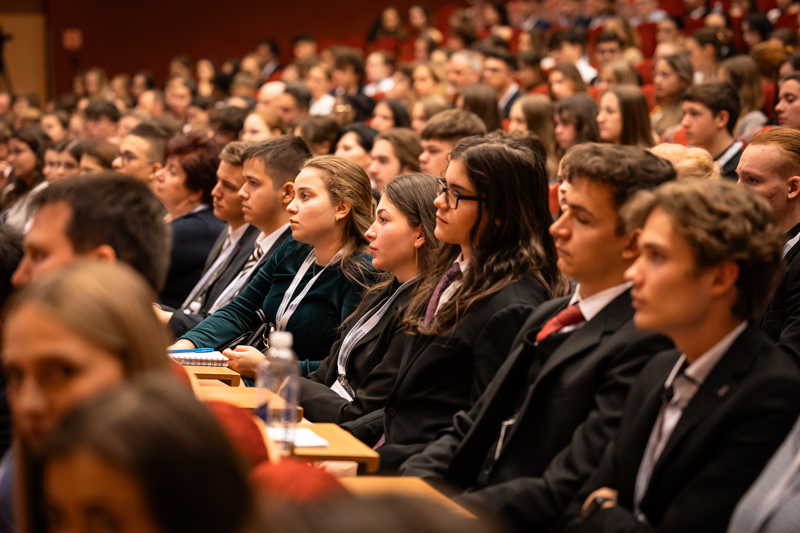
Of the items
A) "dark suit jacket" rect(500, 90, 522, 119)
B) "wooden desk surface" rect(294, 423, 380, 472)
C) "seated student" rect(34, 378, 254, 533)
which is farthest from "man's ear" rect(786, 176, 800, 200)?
"dark suit jacket" rect(500, 90, 522, 119)

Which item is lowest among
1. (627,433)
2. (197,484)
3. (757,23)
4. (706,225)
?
(627,433)

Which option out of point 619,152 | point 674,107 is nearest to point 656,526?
point 619,152

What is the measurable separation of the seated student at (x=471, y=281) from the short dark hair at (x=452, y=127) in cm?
235

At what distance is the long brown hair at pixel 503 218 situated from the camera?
2459 millimetres

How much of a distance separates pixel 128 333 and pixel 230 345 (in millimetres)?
2216

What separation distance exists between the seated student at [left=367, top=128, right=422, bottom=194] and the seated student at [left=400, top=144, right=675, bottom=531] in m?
3.04

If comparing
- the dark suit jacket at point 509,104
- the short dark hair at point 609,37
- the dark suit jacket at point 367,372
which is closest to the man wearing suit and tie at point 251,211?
the dark suit jacket at point 367,372

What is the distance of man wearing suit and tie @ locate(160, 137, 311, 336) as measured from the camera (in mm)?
3803

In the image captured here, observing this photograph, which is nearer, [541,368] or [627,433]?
[627,433]

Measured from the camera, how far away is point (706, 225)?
1.66 meters

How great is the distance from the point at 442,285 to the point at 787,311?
1303mm

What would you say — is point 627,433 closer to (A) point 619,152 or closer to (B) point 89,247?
(A) point 619,152

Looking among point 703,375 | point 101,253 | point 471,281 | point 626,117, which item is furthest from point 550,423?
point 626,117

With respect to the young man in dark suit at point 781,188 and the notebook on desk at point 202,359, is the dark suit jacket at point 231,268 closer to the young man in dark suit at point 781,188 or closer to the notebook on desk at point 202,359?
the notebook on desk at point 202,359
